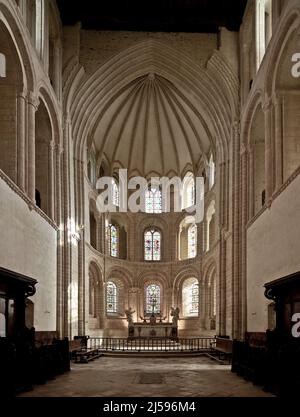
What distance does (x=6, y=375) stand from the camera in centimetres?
1090

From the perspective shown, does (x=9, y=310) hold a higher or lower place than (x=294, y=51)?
lower

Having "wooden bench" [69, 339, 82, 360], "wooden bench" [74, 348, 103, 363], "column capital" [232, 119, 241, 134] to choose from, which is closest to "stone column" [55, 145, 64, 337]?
"wooden bench" [69, 339, 82, 360]

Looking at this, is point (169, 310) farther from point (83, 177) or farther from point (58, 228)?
point (58, 228)

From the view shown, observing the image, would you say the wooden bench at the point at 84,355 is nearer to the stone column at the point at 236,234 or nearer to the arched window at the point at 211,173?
the stone column at the point at 236,234

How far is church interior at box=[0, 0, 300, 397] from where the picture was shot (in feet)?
48.2

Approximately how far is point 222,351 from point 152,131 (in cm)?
1873

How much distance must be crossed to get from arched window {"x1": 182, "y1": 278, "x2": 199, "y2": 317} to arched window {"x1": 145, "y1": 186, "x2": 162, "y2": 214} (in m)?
5.79

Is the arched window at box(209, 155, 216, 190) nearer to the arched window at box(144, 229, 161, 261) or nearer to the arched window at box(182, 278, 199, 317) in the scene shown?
the arched window at box(182, 278, 199, 317)

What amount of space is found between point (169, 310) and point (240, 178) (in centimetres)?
1599

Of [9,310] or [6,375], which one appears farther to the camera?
[9,310]

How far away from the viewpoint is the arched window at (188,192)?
127ft

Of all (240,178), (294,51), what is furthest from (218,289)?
(294,51)

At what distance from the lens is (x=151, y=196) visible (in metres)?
40.6

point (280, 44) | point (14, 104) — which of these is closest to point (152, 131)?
point (280, 44)
